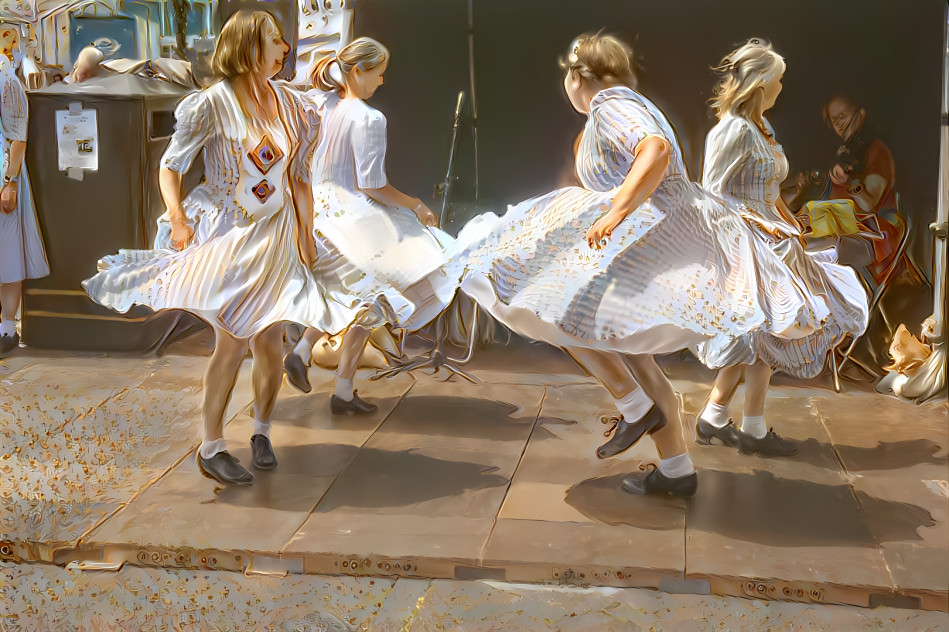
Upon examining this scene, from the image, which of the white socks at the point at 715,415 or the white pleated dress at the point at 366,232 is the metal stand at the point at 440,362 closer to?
the white pleated dress at the point at 366,232

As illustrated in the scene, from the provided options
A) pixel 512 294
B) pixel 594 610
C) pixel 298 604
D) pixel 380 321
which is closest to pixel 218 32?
pixel 380 321

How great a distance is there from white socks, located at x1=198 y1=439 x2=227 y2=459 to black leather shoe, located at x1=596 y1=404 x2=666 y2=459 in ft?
4.28

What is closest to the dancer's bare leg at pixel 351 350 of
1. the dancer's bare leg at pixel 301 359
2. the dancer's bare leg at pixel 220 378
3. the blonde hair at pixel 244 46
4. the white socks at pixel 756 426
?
the dancer's bare leg at pixel 301 359

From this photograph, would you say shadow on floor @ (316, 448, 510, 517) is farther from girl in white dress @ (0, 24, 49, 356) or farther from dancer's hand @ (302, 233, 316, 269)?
girl in white dress @ (0, 24, 49, 356)

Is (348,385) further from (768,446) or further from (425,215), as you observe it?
(768,446)

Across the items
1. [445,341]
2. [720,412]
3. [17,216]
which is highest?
[17,216]

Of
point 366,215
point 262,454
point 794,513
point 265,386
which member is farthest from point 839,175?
point 262,454

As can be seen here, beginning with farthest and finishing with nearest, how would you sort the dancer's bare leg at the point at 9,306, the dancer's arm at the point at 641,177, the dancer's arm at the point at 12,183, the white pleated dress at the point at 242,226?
the dancer's bare leg at the point at 9,306 < the dancer's arm at the point at 12,183 < the white pleated dress at the point at 242,226 < the dancer's arm at the point at 641,177

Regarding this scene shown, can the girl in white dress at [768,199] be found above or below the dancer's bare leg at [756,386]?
above

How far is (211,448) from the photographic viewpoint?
3.49m

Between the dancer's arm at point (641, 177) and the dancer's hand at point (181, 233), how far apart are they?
1.36 meters

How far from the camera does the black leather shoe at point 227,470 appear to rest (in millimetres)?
3475

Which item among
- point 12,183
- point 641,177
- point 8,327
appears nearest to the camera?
point 641,177

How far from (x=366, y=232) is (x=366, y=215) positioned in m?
0.06
